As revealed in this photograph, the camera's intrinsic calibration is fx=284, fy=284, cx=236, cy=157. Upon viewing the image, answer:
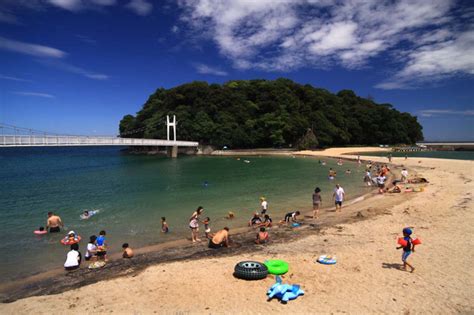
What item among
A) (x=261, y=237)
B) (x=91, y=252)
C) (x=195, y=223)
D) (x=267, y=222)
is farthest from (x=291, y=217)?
(x=91, y=252)

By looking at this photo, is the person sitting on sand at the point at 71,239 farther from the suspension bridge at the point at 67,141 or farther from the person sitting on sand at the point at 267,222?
the suspension bridge at the point at 67,141

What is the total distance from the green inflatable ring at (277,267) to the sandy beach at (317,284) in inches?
9.5

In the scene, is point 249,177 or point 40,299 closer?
point 40,299

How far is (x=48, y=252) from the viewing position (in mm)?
12508

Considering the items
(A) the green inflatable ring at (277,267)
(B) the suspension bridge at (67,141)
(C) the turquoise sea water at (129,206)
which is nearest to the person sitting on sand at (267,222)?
(C) the turquoise sea water at (129,206)

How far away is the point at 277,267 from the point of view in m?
9.14

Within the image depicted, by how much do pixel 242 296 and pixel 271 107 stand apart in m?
80.5

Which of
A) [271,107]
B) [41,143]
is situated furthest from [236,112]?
[41,143]

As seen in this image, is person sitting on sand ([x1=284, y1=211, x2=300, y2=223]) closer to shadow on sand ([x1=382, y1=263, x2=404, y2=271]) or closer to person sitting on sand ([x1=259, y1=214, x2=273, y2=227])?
person sitting on sand ([x1=259, y1=214, x2=273, y2=227])

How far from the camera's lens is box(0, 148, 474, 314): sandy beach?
7141 mm

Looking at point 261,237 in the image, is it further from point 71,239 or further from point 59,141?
point 59,141

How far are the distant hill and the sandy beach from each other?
68.2 meters

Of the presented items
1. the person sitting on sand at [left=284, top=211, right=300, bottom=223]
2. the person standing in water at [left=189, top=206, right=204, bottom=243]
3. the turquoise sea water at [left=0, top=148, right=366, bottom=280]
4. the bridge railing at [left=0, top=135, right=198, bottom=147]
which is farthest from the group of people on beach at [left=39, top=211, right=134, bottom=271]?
the bridge railing at [left=0, top=135, right=198, bottom=147]

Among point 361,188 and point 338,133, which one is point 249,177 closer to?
point 361,188
